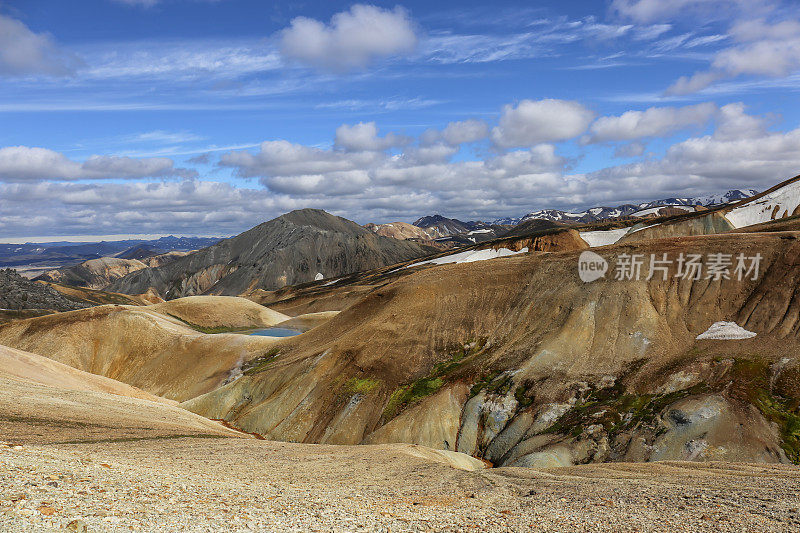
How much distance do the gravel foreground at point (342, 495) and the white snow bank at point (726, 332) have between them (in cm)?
2142

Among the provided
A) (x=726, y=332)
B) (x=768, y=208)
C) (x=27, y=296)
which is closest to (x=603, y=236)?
(x=768, y=208)

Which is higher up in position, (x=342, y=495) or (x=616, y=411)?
(x=342, y=495)

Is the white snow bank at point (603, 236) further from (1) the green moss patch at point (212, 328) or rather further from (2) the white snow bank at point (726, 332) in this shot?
(2) the white snow bank at point (726, 332)

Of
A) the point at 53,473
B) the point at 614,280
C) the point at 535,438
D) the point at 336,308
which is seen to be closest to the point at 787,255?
the point at 614,280

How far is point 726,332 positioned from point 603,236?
14583cm

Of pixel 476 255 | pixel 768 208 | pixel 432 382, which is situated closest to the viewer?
pixel 432 382

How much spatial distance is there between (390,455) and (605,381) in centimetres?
2394

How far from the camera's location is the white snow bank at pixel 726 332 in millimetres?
42875

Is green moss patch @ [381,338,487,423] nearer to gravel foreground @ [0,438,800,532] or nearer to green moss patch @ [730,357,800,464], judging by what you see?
gravel foreground @ [0,438,800,532]

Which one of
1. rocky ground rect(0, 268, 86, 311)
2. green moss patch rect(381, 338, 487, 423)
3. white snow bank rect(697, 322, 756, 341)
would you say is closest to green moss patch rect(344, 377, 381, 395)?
green moss patch rect(381, 338, 487, 423)

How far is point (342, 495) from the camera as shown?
17.9 metres

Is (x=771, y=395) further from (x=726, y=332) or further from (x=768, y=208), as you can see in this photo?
(x=768, y=208)

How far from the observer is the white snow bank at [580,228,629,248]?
177125 mm

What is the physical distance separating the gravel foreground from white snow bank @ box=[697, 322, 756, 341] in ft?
70.3
